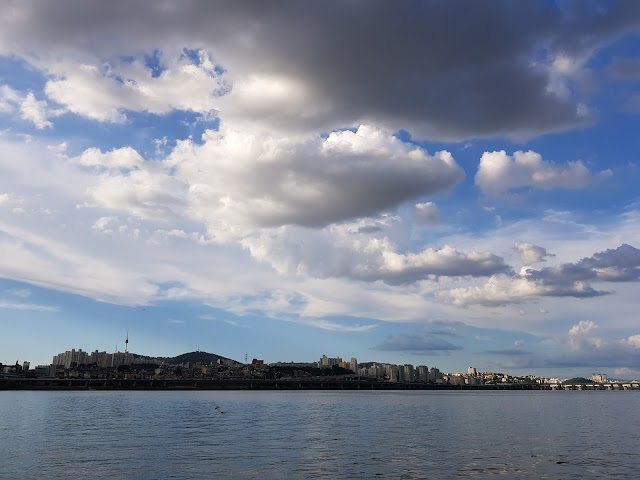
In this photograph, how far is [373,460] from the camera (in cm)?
5269

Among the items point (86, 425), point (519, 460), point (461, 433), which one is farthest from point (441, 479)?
point (86, 425)

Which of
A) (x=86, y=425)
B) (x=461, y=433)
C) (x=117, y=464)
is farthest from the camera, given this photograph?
(x=86, y=425)

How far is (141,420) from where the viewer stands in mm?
103562

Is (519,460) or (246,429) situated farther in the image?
(246,429)

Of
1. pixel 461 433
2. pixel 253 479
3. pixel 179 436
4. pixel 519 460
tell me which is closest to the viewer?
pixel 253 479

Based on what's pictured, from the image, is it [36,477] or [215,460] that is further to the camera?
[215,460]

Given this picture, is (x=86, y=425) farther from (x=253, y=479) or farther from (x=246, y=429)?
(x=253, y=479)

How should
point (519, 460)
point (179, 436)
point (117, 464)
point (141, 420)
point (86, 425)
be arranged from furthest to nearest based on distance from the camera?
point (141, 420) → point (86, 425) → point (179, 436) → point (519, 460) → point (117, 464)

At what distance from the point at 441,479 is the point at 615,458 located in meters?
23.8

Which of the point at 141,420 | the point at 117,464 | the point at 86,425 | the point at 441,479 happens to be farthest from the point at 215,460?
the point at 141,420

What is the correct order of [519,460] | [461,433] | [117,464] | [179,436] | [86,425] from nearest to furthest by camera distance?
[117,464], [519,460], [179,436], [461,433], [86,425]

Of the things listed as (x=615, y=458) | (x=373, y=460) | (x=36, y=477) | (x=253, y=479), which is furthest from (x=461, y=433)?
(x=36, y=477)

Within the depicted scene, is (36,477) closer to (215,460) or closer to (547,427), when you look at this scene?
(215,460)

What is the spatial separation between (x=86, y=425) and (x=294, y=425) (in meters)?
34.0
